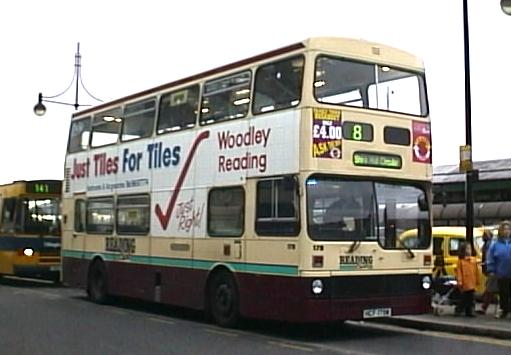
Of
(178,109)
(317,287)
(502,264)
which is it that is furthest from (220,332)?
(502,264)

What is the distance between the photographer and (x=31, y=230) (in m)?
25.8

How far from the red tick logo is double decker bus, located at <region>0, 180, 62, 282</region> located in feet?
31.5

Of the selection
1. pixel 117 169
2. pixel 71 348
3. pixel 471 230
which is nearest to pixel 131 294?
pixel 117 169

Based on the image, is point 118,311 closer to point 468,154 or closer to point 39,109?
point 468,154

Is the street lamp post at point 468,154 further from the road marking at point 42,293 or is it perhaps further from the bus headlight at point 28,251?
the bus headlight at point 28,251

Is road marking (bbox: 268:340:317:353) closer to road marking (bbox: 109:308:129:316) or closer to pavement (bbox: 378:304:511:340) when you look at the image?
pavement (bbox: 378:304:511:340)

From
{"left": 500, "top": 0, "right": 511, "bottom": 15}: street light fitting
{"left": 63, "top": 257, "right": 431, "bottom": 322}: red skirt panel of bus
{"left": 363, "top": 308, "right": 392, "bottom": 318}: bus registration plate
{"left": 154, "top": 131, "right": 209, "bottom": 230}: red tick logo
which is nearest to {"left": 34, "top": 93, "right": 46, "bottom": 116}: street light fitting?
{"left": 154, "top": 131, "right": 209, "bottom": 230}: red tick logo

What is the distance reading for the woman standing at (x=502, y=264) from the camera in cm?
1496

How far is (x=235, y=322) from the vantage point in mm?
14633

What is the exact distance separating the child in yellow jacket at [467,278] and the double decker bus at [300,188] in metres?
1.65

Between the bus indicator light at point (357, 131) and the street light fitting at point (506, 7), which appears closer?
the bus indicator light at point (357, 131)

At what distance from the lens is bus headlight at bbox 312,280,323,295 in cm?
1285

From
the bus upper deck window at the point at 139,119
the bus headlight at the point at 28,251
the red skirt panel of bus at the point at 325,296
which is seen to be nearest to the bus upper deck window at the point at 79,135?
the bus upper deck window at the point at 139,119

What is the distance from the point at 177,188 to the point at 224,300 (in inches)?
106
